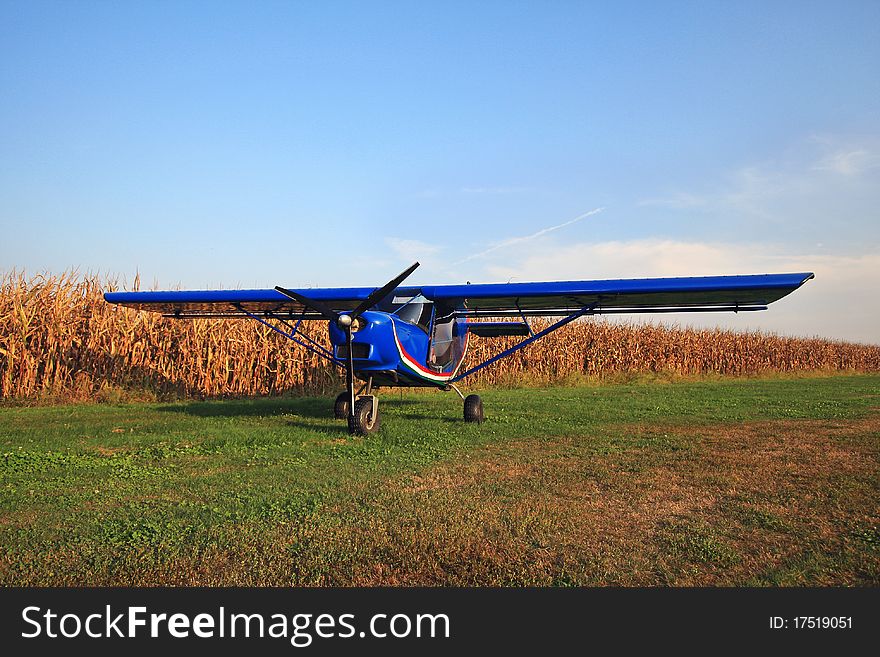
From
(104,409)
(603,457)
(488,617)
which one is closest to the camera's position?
(488,617)

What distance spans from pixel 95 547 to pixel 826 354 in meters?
45.9

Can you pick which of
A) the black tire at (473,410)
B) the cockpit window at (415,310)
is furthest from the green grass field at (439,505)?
the cockpit window at (415,310)

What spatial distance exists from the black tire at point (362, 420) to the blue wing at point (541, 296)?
79.0 inches

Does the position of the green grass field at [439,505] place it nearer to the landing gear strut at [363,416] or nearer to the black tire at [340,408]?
the landing gear strut at [363,416]

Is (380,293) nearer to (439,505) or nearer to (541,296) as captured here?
(541,296)

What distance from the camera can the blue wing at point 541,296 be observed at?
34.9ft

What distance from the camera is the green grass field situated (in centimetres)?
375

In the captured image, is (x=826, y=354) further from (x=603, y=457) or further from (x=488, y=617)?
(x=488, y=617)

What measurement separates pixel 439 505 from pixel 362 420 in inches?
178

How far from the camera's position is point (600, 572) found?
146 inches

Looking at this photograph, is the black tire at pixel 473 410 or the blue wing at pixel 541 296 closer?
the blue wing at pixel 541 296

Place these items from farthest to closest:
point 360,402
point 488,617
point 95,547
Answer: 1. point 360,402
2. point 95,547
3. point 488,617

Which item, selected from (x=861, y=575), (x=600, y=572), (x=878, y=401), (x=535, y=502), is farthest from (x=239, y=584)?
(x=878, y=401)

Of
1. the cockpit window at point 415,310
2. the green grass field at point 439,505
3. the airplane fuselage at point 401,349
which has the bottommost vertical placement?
the green grass field at point 439,505
